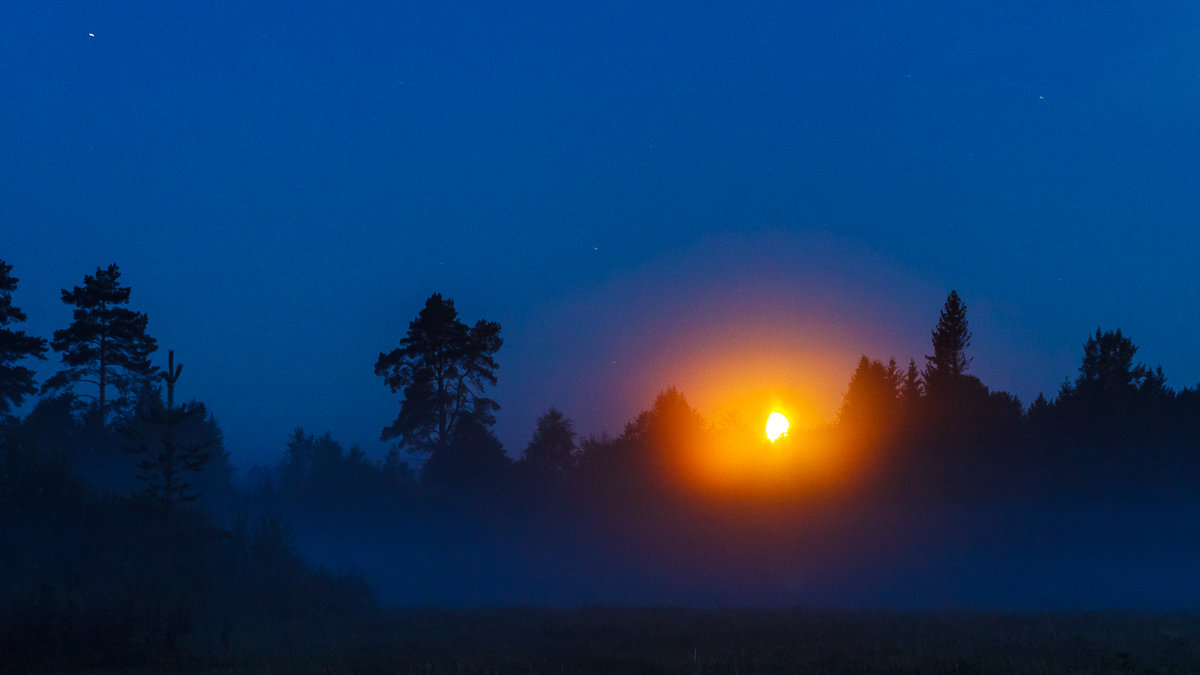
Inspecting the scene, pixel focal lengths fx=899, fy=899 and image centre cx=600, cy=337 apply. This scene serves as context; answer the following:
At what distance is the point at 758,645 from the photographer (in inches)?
829

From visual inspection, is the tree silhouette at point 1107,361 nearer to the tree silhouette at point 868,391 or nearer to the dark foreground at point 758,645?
the tree silhouette at point 868,391

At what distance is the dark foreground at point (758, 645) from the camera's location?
17.2 meters

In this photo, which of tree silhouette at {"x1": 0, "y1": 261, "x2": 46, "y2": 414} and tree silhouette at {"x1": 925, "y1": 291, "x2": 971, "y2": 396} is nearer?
tree silhouette at {"x1": 0, "y1": 261, "x2": 46, "y2": 414}

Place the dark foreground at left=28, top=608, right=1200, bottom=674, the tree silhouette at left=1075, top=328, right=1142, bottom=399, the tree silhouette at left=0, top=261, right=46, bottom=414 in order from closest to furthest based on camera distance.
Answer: the dark foreground at left=28, top=608, right=1200, bottom=674, the tree silhouette at left=0, top=261, right=46, bottom=414, the tree silhouette at left=1075, top=328, right=1142, bottom=399

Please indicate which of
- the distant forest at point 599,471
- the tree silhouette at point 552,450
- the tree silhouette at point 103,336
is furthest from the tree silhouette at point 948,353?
the tree silhouette at point 103,336

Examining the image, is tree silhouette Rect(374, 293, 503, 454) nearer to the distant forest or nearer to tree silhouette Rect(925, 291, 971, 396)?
the distant forest

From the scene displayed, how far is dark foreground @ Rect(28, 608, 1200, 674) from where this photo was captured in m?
17.2

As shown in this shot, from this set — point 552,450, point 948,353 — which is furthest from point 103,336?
point 948,353

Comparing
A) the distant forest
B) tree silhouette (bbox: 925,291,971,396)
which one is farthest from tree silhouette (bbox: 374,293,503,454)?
tree silhouette (bbox: 925,291,971,396)

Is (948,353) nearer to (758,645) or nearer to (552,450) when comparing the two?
(552,450)

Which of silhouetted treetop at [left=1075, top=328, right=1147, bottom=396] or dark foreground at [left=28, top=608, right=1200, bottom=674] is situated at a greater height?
silhouetted treetop at [left=1075, top=328, right=1147, bottom=396]

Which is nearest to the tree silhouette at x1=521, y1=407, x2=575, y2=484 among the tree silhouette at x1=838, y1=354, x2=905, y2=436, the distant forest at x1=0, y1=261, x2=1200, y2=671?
the distant forest at x1=0, y1=261, x2=1200, y2=671

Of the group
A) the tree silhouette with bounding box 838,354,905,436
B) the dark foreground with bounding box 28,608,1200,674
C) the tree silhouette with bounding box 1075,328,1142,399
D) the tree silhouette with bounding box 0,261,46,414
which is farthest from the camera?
the tree silhouette with bounding box 838,354,905,436

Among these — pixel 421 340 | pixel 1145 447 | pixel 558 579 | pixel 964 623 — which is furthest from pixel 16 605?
pixel 1145 447
